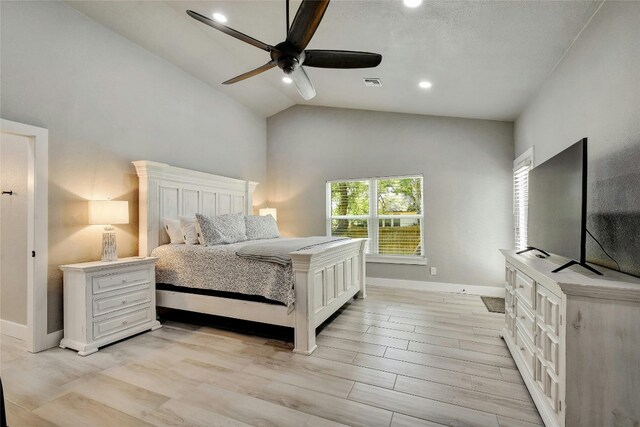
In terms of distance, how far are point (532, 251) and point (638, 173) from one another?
3.93 ft

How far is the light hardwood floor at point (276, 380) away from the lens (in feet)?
6.09

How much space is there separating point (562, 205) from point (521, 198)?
8.00ft

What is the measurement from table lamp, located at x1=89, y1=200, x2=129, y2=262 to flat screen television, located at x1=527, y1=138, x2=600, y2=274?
3666 mm

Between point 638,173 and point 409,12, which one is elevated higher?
point 409,12

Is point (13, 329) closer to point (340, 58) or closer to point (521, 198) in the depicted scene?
point (340, 58)

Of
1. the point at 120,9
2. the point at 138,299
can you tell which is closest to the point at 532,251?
the point at 138,299

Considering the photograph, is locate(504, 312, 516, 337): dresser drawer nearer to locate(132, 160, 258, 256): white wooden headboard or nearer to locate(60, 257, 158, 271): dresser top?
locate(60, 257, 158, 271): dresser top

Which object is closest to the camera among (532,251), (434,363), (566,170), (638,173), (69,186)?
(638,173)

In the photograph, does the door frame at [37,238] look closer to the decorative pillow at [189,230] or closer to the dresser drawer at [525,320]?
the decorative pillow at [189,230]

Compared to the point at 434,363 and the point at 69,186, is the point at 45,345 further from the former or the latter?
the point at 434,363

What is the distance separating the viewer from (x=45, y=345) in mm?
2807

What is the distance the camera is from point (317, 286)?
2.93m

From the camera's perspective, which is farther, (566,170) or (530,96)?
(530,96)

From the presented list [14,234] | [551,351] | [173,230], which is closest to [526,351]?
[551,351]
